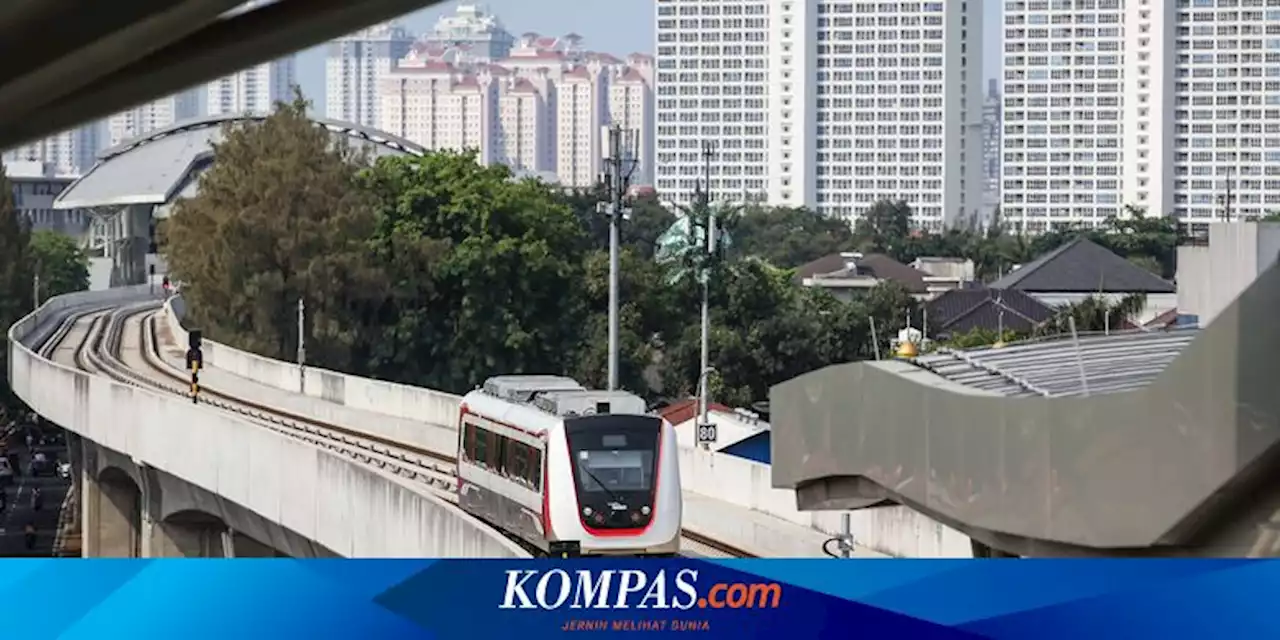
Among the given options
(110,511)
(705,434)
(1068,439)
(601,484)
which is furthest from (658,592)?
(110,511)

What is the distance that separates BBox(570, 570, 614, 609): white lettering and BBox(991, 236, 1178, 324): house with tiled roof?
52.7 metres

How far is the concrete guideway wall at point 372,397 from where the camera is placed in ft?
85.8

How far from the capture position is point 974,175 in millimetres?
167125

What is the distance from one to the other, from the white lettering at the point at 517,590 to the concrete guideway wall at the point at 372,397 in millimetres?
15681

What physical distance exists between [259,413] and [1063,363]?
64.1 feet

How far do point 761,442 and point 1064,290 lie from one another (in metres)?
40.4

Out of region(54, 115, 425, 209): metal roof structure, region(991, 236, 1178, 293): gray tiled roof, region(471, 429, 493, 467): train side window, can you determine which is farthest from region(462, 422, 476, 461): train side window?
region(54, 115, 425, 209): metal roof structure

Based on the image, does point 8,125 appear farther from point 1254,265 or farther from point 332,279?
point 332,279

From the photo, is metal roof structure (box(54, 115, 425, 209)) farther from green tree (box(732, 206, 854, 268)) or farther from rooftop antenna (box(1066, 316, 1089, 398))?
rooftop antenna (box(1066, 316, 1089, 398))

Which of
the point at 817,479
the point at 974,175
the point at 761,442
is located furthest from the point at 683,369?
the point at 974,175

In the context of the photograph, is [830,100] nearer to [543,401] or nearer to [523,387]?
[523,387]

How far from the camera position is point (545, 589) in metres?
8.38

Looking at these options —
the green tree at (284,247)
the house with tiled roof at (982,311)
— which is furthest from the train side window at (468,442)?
the house with tiled roof at (982,311)

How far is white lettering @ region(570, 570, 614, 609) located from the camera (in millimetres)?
8273
